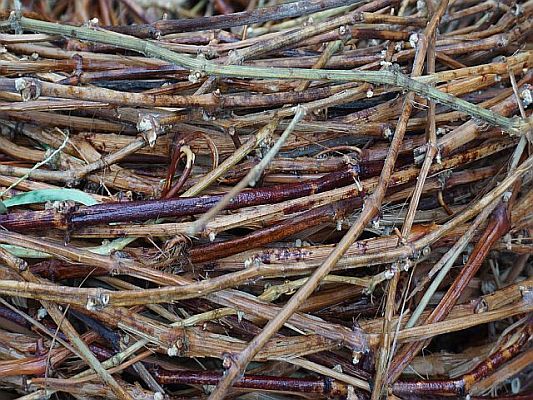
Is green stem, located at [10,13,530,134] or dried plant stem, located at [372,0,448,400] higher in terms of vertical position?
green stem, located at [10,13,530,134]

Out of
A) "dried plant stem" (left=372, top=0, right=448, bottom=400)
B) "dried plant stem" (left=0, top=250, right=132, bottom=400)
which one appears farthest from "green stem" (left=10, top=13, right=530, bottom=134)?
"dried plant stem" (left=0, top=250, right=132, bottom=400)

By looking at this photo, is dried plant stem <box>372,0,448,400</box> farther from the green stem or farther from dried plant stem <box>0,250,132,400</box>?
dried plant stem <box>0,250,132,400</box>

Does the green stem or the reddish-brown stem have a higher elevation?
the green stem

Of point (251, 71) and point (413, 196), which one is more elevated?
point (251, 71)

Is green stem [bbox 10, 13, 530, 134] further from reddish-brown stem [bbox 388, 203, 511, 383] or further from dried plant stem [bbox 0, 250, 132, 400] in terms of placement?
dried plant stem [bbox 0, 250, 132, 400]

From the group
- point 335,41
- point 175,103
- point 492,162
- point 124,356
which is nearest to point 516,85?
point 492,162

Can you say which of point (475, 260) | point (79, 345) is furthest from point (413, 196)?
point (79, 345)

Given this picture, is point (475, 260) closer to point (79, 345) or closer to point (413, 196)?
point (413, 196)

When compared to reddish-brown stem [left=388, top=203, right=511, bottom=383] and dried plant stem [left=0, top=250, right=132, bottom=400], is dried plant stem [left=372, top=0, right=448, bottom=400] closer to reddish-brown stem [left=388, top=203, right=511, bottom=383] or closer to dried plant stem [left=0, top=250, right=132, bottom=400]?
reddish-brown stem [left=388, top=203, right=511, bottom=383]

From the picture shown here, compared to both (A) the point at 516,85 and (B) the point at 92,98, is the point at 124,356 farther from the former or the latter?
(A) the point at 516,85

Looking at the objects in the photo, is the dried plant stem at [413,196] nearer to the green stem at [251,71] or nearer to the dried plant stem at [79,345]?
the green stem at [251,71]

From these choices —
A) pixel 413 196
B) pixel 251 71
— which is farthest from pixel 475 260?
pixel 251 71
